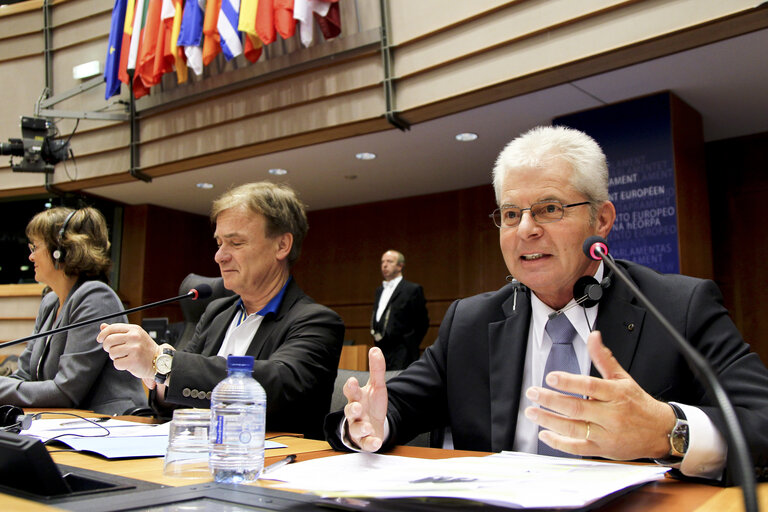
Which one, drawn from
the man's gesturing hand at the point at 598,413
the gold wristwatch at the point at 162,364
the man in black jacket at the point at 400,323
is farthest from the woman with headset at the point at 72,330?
the man in black jacket at the point at 400,323

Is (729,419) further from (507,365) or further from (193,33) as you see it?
(193,33)

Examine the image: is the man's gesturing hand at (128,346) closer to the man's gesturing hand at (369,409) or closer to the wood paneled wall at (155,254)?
the man's gesturing hand at (369,409)

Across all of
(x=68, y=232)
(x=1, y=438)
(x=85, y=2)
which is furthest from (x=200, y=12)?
(x=1, y=438)

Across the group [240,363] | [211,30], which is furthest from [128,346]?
A: [211,30]

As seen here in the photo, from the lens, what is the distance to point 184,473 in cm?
100

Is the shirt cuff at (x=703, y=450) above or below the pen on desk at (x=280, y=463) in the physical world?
above

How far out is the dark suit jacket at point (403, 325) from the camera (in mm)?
6234

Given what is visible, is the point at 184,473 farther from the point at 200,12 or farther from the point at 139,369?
the point at 200,12

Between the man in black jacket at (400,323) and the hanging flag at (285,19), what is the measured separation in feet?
8.78

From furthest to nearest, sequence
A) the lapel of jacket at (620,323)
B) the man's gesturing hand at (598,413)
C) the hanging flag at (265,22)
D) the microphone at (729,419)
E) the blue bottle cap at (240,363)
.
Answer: the hanging flag at (265,22), the lapel of jacket at (620,323), the blue bottle cap at (240,363), the man's gesturing hand at (598,413), the microphone at (729,419)

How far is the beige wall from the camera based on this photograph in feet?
12.5

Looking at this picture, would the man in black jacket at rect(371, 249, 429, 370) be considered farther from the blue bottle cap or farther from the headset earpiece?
the blue bottle cap

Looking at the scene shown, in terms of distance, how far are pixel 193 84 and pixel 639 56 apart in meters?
4.04

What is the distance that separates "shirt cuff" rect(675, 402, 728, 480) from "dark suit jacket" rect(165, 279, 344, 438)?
979 mm
